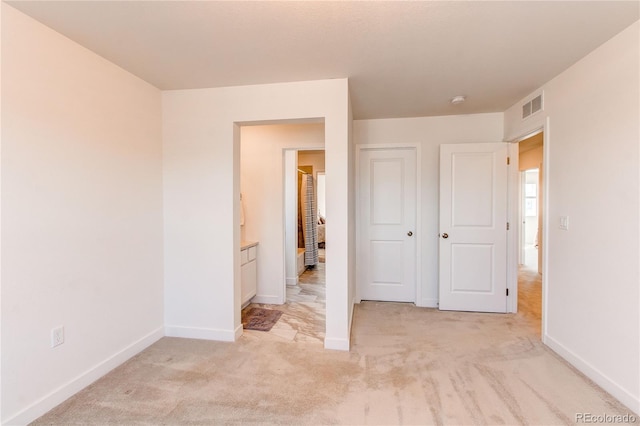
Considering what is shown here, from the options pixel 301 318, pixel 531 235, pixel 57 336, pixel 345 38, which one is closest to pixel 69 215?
pixel 57 336

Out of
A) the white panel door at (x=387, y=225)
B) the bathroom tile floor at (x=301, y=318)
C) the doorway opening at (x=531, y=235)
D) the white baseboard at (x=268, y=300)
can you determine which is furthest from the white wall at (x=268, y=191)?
the doorway opening at (x=531, y=235)

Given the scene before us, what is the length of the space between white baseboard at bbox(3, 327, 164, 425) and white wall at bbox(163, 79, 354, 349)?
1.01 feet

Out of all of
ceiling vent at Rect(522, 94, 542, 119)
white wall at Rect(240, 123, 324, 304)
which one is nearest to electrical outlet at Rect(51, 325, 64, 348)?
white wall at Rect(240, 123, 324, 304)

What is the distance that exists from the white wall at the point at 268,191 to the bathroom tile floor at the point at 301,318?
0.27 metres

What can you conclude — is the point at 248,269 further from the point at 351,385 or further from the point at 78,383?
the point at 351,385

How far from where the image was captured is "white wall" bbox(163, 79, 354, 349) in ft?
8.16

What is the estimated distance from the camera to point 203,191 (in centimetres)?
263

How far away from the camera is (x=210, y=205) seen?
2621mm

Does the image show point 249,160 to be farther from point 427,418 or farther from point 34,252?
point 427,418

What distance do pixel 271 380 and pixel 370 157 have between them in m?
2.68

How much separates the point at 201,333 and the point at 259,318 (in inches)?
25.9

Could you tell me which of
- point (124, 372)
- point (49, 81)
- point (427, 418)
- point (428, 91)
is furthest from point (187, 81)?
point (427, 418)

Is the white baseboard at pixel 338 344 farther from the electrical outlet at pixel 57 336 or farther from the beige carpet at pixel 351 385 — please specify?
the electrical outlet at pixel 57 336

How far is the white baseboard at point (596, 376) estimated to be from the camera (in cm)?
172
